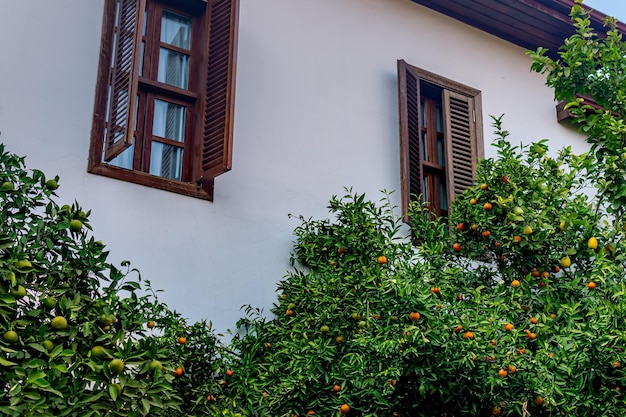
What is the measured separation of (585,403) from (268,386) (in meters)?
1.86

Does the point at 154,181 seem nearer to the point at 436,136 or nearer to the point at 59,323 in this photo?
the point at 59,323

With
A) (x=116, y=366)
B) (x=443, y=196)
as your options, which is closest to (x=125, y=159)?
(x=116, y=366)

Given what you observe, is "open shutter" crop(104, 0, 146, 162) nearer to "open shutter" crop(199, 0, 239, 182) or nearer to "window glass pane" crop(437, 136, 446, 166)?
"open shutter" crop(199, 0, 239, 182)

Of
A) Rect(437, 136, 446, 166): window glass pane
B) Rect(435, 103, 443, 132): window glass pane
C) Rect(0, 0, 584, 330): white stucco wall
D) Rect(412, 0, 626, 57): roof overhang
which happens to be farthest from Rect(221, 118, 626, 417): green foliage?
Rect(412, 0, 626, 57): roof overhang

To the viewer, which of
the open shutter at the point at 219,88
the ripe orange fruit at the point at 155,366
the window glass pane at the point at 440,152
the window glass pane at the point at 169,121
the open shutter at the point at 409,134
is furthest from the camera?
the window glass pane at the point at 440,152

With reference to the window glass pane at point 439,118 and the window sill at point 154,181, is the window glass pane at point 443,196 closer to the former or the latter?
the window glass pane at point 439,118

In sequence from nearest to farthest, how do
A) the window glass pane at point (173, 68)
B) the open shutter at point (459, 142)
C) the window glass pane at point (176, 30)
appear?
the window glass pane at point (173, 68) < the window glass pane at point (176, 30) < the open shutter at point (459, 142)

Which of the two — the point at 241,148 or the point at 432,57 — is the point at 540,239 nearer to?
the point at 241,148

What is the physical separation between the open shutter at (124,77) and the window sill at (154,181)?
9 centimetres

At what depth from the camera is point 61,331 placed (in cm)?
422

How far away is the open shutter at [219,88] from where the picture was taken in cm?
613

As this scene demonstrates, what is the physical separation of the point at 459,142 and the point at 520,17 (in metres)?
1.60

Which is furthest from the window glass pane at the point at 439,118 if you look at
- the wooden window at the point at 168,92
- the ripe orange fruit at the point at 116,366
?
the ripe orange fruit at the point at 116,366

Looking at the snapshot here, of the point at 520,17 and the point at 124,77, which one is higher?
the point at 520,17
